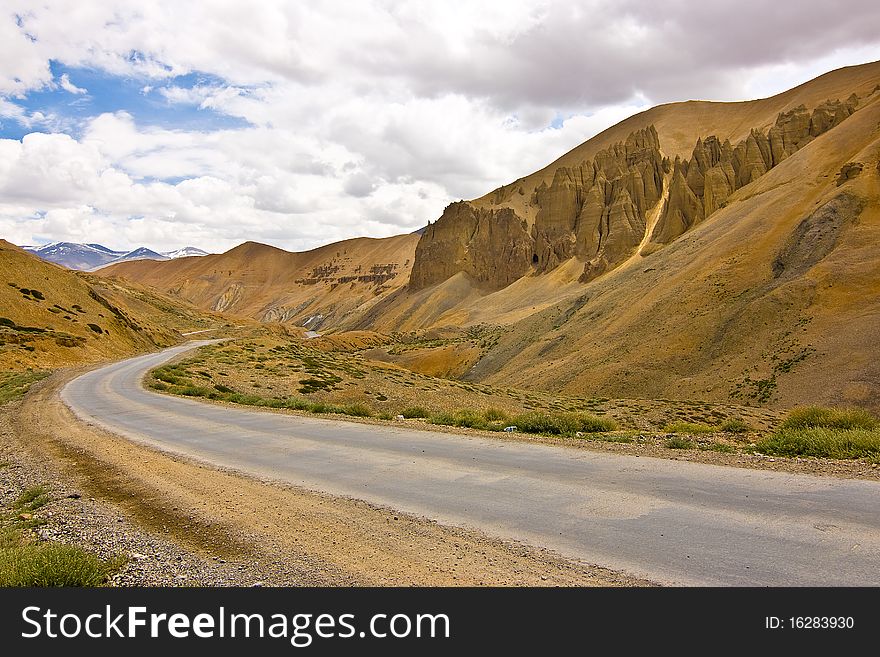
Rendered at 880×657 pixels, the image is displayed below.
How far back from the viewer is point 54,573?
17.0 feet

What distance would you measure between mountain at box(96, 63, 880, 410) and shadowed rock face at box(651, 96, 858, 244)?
237 millimetres

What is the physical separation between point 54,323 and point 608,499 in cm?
6024

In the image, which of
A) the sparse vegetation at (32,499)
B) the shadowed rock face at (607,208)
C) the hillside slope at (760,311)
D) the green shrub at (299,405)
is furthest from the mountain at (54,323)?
the shadowed rock face at (607,208)

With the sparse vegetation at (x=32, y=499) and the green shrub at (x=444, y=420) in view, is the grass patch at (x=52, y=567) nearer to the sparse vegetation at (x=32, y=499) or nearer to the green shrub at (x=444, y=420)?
the sparse vegetation at (x=32, y=499)

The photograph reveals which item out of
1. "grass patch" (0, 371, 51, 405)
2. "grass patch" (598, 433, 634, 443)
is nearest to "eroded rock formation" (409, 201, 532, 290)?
"grass patch" (0, 371, 51, 405)

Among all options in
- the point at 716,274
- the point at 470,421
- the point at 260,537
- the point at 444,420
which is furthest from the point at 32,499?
the point at 716,274

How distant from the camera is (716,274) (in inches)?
1939

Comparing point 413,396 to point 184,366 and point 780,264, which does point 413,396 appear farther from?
point 780,264

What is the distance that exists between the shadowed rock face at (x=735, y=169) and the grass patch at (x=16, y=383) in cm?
8266

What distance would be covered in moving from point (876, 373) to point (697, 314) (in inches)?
627

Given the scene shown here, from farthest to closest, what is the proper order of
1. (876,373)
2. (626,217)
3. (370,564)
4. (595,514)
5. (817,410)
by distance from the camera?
(626,217) → (876,373) → (817,410) → (595,514) → (370,564)

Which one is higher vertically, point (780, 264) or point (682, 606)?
point (780, 264)

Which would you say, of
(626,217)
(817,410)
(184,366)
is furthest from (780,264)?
(626,217)

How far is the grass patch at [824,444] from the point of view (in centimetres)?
995
